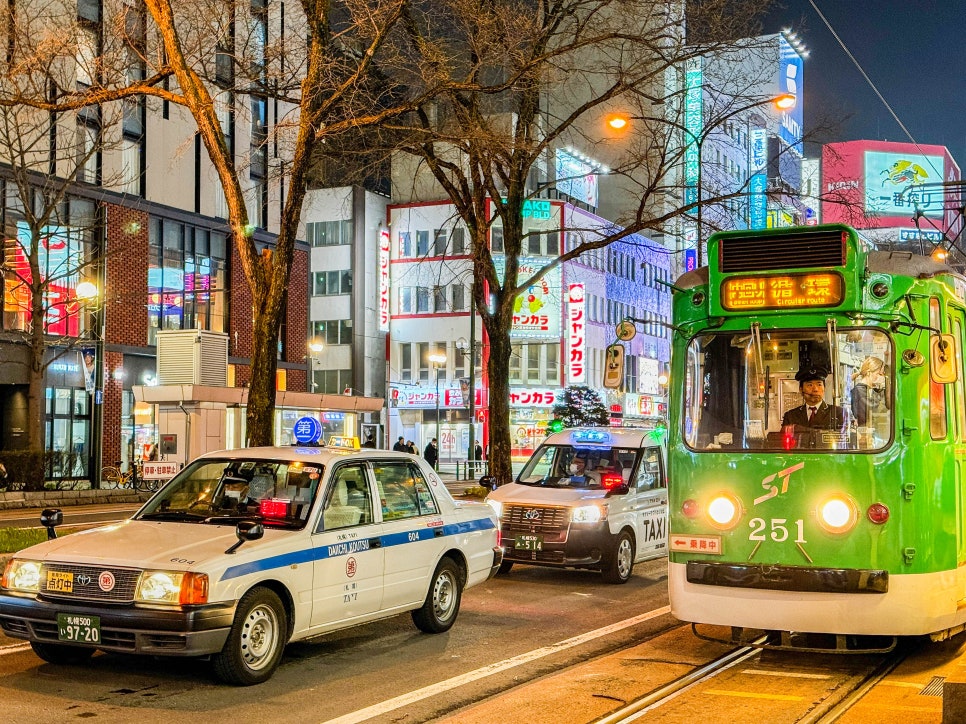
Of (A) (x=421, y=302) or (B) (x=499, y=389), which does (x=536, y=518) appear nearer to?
(B) (x=499, y=389)

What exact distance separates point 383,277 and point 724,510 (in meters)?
60.0

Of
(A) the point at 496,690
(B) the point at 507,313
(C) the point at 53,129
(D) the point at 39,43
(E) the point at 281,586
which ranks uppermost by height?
(C) the point at 53,129

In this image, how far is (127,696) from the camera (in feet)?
26.4

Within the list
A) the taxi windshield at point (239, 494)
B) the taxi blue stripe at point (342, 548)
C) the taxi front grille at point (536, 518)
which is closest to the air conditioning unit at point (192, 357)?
the taxi front grille at point (536, 518)

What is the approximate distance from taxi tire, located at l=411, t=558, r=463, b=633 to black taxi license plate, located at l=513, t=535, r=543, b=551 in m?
3.35

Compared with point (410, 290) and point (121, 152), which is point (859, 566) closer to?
point (121, 152)

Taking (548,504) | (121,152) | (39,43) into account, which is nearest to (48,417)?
(121,152)

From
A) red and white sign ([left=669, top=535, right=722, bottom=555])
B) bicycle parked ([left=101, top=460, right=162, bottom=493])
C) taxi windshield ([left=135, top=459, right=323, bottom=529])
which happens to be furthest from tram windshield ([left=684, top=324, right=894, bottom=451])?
bicycle parked ([left=101, top=460, right=162, bottom=493])

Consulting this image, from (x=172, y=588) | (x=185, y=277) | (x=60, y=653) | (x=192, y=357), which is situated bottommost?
(x=60, y=653)

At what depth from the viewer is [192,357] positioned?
3556 centimetres

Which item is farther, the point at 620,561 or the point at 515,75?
the point at 515,75

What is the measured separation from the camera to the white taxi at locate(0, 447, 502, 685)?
8.02 m

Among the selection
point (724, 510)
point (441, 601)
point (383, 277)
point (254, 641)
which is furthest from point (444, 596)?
point (383, 277)

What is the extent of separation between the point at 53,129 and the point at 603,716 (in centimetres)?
3274
